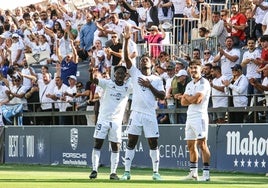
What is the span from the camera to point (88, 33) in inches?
1235

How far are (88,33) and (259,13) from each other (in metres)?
7.31

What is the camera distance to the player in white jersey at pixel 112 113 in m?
19.6

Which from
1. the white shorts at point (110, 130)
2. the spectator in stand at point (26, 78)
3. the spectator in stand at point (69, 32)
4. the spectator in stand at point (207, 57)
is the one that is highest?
the spectator in stand at point (69, 32)

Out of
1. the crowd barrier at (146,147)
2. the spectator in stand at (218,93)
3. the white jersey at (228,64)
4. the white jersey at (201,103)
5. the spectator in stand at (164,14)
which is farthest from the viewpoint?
Answer: the spectator in stand at (164,14)

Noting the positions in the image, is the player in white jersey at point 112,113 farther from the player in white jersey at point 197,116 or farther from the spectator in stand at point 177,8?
the spectator in stand at point 177,8

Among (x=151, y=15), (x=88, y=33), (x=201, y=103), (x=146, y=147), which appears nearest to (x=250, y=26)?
(x=146, y=147)

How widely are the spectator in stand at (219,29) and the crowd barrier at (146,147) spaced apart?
3176 millimetres

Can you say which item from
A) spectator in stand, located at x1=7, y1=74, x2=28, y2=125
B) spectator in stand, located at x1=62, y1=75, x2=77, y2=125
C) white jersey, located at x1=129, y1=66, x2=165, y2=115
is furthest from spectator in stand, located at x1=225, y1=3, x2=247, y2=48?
spectator in stand, located at x1=7, y1=74, x2=28, y2=125

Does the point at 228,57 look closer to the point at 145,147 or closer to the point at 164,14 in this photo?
the point at 145,147

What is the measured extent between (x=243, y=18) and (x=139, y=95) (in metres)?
7.68

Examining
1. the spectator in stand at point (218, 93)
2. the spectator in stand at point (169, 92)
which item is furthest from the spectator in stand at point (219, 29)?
the spectator in stand at point (218, 93)

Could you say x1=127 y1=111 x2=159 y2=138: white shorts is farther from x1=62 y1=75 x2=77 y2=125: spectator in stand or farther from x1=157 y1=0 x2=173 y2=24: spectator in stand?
x1=157 y1=0 x2=173 y2=24: spectator in stand

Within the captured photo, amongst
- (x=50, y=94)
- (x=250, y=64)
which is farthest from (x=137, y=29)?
(x=250, y=64)

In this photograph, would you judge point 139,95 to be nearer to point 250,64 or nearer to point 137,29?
point 250,64
